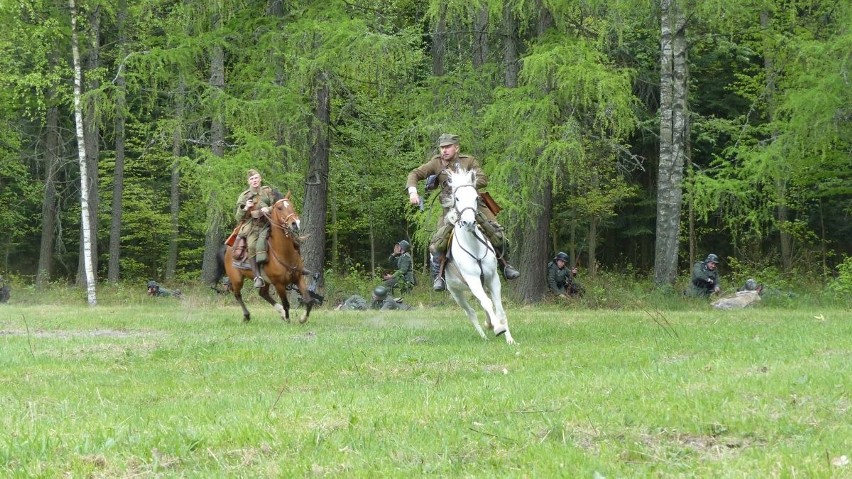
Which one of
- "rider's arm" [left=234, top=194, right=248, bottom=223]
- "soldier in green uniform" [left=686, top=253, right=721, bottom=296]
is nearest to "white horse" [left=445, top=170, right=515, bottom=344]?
"rider's arm" [left=234, top=194, right=248, bottom=223]

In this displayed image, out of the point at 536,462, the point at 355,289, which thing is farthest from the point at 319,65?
the point at 536,462

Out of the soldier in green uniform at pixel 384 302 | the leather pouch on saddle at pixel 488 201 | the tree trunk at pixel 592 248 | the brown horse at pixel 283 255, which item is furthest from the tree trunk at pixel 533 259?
the tree trunk at pixel 592 248

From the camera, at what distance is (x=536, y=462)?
5133 mm

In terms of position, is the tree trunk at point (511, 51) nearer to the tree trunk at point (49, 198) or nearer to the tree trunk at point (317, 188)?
the tree trunk at point (317, 188)

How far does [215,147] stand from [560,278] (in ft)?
36.1

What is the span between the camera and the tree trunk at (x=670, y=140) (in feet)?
81.8

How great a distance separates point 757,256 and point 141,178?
2623cm

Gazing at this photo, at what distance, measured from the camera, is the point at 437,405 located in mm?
7039

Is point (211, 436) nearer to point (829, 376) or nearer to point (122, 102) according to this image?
point (829, 376)

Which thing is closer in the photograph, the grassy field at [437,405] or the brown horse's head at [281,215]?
the grassy field at [437,405]

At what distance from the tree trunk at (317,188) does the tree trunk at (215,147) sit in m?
2.26

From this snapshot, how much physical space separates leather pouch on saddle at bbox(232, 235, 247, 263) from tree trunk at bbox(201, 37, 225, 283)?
6.66 feet

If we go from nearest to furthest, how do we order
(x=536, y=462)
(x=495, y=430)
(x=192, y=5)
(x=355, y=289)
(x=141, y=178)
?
(x=536, y=462), (x=495, y=430), (x=192, y=5), (x=355, y=289), (x=141, y=178)

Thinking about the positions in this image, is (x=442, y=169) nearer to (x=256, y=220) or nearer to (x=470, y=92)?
(x=256, y=220)
